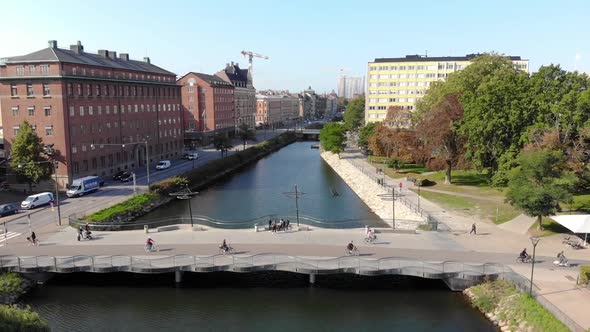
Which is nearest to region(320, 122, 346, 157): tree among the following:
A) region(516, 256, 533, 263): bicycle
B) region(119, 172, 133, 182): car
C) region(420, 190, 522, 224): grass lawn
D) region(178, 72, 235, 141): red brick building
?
region(178, 72, 235, 141): red brick building

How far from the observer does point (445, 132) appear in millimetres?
54312

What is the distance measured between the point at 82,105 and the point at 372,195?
3745 centimetres

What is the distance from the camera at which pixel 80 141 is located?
5812 centimetres

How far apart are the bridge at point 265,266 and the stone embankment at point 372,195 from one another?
10.0 meters

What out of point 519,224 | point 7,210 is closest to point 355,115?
point 519,224

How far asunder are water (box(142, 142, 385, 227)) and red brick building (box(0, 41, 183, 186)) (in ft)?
45.0

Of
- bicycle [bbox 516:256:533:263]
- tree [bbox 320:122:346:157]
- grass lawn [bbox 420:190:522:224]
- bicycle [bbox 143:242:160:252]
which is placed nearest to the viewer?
bicycle [bbox 516:256:533:263]

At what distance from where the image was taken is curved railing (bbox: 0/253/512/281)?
28422mm

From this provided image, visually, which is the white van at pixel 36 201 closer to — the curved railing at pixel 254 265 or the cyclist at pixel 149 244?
the curved railing at pixel 254 265

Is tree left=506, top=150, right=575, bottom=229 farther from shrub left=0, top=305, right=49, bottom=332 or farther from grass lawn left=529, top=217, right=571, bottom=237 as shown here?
shrub left=0, top=305, right=49, bottom=332

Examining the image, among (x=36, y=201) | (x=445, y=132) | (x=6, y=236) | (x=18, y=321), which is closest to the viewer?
(x=18, y=321)

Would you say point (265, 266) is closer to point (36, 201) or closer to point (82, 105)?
point (36, 201)

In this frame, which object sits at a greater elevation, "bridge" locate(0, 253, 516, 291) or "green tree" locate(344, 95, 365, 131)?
"green tree" locate(344, 95, 365, 131)

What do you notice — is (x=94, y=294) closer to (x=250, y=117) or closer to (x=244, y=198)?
(x=244, y=198)
